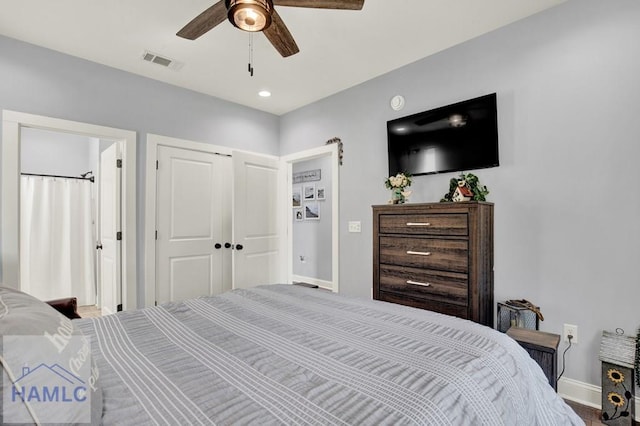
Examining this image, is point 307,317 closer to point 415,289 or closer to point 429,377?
point 429,377

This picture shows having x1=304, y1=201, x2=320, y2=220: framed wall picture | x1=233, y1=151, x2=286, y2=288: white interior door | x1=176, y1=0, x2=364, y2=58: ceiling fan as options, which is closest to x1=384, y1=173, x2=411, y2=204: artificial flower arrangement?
x1=176, y1=0, x2=364, y2=58: ceiling fan

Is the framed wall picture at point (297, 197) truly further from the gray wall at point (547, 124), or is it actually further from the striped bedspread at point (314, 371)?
the striped bedspread at point (314, 371)

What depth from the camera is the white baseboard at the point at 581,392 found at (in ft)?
6.66

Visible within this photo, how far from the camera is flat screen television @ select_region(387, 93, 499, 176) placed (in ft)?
8.11

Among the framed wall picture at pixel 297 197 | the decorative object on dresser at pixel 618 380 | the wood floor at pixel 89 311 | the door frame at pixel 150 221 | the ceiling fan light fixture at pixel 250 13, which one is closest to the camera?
the ceiling fan light fixture at pixel 250 13

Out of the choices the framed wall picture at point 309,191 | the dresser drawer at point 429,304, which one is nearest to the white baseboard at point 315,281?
the framed wall picture at point 309,191

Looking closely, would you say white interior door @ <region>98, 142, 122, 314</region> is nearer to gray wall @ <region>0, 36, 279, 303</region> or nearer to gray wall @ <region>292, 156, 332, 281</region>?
gray wall @ <region>0, 36, 279, 303</region>

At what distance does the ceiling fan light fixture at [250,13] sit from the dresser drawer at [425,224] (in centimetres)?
165

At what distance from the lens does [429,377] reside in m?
0.93

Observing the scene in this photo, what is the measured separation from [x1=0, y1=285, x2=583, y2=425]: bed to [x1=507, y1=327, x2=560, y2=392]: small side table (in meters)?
0.45

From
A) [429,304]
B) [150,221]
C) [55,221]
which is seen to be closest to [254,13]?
[429,304]

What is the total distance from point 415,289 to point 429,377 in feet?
5.02

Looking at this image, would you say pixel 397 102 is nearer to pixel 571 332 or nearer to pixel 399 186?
pixel 399 186

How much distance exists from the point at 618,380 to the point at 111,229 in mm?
4350
